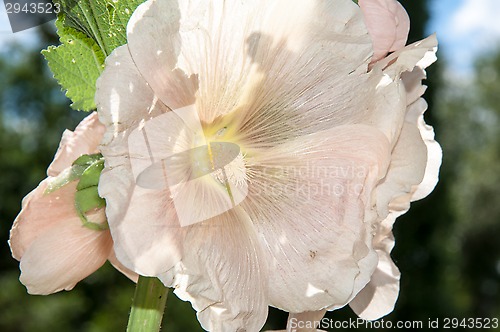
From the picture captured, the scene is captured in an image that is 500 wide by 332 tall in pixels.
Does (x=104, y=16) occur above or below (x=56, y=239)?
above

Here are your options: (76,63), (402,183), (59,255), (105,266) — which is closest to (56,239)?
(59,255)

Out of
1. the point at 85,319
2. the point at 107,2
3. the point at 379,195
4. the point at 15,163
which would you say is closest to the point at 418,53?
the point at 379,195

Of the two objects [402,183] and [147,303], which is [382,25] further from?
[147,303]

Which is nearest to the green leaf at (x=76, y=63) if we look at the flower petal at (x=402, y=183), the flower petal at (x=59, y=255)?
A: the flower petal at (x=59, y=255)

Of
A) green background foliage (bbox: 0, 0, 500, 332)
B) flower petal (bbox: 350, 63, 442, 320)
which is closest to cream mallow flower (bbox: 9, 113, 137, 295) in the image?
flower petal (bbox: 350, 63, 442, 320)

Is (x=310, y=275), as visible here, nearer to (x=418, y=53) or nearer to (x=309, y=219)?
(x=309, y=219)

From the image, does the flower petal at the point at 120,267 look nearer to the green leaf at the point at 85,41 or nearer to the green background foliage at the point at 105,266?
the green leaf at the point at 85,41
